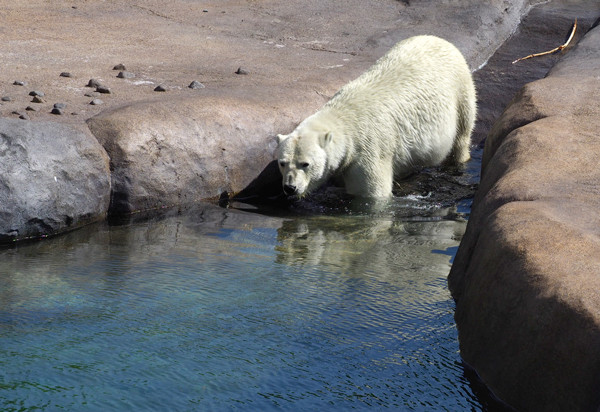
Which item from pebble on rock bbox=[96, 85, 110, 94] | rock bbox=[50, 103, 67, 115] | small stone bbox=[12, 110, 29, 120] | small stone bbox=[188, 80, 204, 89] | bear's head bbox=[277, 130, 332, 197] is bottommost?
bear's head bbox=[277, 130, 332, 197]

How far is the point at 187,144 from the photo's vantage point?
20.3 ft

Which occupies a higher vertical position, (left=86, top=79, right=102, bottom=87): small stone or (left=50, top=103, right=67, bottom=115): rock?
(left=86, top=79, right=102, bottom=87): small stone

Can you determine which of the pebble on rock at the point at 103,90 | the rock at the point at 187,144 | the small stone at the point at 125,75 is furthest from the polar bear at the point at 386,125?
the small stone at the point at 125,75

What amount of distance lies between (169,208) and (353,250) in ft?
5.58

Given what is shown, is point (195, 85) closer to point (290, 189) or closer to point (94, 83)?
point (94, 83)

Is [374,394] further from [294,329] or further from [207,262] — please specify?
[207,262]

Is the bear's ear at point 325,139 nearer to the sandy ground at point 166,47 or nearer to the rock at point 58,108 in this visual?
the sandy ground at point 166,47

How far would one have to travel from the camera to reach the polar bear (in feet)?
20.5

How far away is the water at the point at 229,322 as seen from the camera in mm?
3002

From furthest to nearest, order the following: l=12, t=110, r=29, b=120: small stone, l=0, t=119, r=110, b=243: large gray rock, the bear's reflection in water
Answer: l=12, t=110, r=29, b=120: small stone → l=0, t=119, r=110, b=243: large gray rock → the bear's reflection in water

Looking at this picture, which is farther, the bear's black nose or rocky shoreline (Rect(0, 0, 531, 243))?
the bear's black nose

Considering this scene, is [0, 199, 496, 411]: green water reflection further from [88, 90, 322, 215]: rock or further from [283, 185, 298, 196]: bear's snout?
[283, 185, 298, 196]: bear's snout

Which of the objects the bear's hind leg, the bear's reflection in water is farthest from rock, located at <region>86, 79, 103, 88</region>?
the bear's hind leg

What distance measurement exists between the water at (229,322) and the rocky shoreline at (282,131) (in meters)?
0.27
